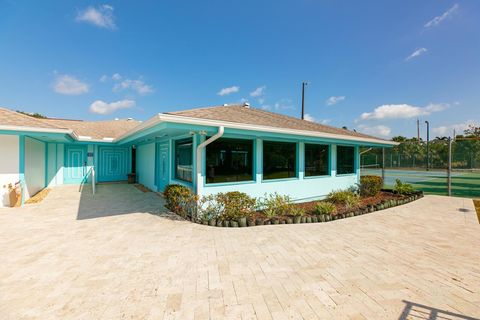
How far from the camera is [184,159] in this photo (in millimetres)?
7641

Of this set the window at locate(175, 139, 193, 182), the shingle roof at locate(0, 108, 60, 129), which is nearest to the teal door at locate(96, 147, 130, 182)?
the shingle roof at locate(0, 108, 60, 129)

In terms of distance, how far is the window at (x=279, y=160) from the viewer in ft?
24.9

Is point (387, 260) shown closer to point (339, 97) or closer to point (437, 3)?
point (437, 3)

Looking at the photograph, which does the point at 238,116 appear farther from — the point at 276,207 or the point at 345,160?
the point at 345,160

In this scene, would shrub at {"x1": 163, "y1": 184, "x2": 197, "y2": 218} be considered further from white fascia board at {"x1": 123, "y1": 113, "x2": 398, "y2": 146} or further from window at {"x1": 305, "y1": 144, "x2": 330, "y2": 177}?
window at {"x1": 305, "y1": 144, "x2": 330, "y2": 177}

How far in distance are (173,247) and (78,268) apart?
1567mm

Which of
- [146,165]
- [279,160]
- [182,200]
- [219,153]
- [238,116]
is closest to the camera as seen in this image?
[182,200]

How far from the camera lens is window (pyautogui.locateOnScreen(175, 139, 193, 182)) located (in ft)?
23.2

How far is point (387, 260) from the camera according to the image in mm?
3840

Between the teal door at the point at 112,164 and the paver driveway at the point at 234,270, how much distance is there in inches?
346

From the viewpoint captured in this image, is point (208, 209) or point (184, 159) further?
point (184, 159)

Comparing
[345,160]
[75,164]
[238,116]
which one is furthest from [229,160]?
[75,164]

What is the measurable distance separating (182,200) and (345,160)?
8.56m

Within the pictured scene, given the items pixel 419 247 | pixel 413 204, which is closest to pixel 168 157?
pixel 419 247
